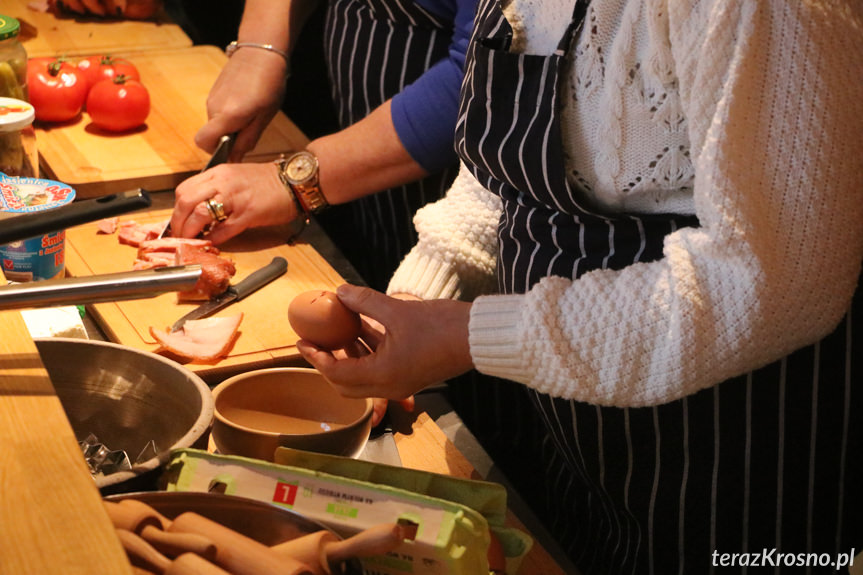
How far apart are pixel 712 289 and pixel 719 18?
10.8 inches

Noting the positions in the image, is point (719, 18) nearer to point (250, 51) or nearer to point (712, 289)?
point (712, 289)

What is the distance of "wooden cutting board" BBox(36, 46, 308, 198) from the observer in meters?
1.98

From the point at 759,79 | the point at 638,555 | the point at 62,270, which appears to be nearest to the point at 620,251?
the point at 759,79

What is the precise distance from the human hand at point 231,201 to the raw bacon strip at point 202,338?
0.97 feet

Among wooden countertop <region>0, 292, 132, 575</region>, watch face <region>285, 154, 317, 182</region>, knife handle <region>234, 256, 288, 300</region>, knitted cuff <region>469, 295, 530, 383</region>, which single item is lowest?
knife handle <region>234, 256, 288, 300</region>

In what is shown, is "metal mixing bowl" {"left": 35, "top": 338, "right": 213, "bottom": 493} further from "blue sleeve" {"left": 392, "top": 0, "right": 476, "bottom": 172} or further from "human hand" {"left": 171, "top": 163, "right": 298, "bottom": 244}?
"blue sleeve" {"left": 392, "top": 0, "right": 476, "bottom": 172}

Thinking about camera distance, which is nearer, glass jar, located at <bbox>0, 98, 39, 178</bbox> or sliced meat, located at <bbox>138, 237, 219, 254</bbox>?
glass jar, located at <bbox>0, 98, 39, 178</bbox>

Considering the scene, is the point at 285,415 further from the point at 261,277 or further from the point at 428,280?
the point at 261,277

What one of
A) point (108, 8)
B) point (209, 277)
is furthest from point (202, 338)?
point (108, 8)

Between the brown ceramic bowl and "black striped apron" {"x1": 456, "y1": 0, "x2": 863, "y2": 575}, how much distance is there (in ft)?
1.04

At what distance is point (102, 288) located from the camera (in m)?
0.93

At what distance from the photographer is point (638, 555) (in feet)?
4.61

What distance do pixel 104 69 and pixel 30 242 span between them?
2.75ft

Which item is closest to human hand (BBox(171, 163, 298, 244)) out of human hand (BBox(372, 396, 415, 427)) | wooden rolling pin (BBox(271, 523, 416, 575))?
human hand (BBox(372, 396, 415, 427))
